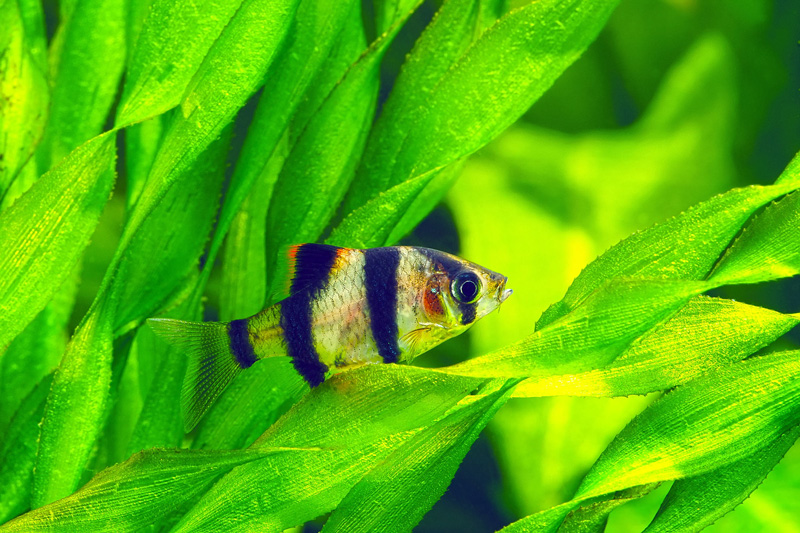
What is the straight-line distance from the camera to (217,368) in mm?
1025

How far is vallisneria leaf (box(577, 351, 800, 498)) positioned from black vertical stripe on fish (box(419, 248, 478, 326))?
0.35 m

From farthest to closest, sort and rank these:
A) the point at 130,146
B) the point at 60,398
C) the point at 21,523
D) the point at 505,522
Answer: the point at 505,522
the point at 130,146
the point at 60,398
the point at 21,523

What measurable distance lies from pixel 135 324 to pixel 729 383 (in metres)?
1.25

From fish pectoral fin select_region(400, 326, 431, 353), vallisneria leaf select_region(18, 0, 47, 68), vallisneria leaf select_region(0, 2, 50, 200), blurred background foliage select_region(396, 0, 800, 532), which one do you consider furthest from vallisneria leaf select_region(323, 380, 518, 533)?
vallisneria leaf select_region(18, 0, 47, 68)

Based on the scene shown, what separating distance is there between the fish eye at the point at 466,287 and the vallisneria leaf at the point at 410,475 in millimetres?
177

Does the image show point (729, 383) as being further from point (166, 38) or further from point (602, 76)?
point (602, 76)

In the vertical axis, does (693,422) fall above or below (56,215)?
below

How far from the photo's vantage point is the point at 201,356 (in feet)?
3.34

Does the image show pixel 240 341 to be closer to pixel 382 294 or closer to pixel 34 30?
pixel 382 294

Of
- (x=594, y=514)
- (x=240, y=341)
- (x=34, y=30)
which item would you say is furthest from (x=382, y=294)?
(x=34, y=30)

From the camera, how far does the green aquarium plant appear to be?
0.97 m

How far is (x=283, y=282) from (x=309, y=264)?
0.27 ft

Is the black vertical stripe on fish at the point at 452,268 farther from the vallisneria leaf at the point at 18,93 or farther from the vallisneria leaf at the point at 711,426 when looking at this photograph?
the vallisneria leaf at the point at 18,93

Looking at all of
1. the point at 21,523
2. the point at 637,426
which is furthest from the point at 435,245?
the point at 21,523
